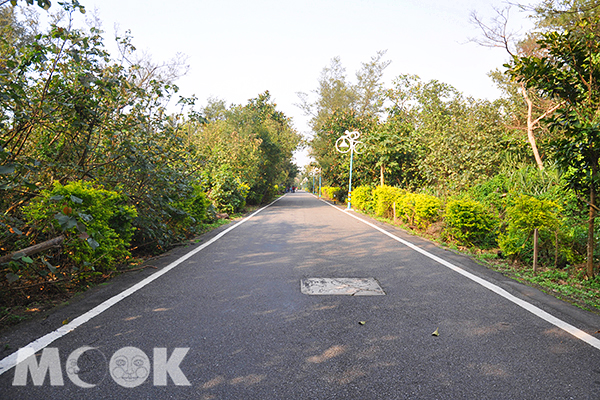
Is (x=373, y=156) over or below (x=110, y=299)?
over

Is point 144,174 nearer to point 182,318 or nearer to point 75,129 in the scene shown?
point 75,129

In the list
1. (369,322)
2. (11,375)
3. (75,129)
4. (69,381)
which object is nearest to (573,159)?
(369,322)

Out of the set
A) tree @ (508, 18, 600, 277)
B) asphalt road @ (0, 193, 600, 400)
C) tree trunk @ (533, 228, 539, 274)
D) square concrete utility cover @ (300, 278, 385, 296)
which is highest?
tree @ (508, 18, 600, 277)

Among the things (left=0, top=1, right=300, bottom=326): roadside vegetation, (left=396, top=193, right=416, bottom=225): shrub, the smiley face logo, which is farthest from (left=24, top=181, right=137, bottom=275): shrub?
(left=396, top=193, right=416, bottom=225): shrub

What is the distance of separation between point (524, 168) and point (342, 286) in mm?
7996

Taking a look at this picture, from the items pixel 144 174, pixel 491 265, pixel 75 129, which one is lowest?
pixel 491 265

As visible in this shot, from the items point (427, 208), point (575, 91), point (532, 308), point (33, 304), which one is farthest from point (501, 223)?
point (33, 304)

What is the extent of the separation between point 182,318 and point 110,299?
47.0 inches

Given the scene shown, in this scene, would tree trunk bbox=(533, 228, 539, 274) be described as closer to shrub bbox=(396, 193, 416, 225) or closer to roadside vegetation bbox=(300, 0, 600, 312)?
roadside vegetation bbox=(300, 0, 600, 312)

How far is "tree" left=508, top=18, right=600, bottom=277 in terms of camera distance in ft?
17.2

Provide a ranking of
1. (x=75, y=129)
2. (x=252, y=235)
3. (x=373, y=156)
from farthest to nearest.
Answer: (x=373, y=156)
(x=252, y=235)
(x=75, y=129)

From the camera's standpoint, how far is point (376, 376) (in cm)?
263

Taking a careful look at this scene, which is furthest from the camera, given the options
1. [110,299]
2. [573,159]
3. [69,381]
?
[573,159]

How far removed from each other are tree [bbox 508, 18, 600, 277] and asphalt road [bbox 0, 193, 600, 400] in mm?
1905
